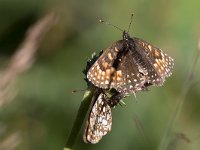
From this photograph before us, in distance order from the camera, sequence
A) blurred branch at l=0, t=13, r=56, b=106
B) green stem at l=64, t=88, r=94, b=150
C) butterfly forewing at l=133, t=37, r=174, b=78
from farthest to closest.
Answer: blurred branch at l=0, t=13, r=56, b=106 → butterfly forewing at l=133, t=37, r=174, b=78 → green stem at l=64, t=88, r=94, b=150

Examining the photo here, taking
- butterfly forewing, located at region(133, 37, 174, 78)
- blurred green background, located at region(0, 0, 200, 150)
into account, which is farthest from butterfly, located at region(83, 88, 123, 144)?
blurred green background, located at region(0, 0, 200, 150)

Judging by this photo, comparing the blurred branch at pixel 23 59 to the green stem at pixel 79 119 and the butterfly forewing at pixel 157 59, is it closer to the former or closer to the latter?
the butterfly forewing at pixel 157 59

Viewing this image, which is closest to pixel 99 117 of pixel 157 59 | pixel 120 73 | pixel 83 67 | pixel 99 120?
pixel 99 120

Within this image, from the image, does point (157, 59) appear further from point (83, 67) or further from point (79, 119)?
point (83, 67)

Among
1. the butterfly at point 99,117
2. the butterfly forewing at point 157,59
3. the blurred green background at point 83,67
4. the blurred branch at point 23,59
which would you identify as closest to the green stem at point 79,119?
the butterfly at point 99,117

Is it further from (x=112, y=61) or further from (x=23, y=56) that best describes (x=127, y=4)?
(x=112, y=61)

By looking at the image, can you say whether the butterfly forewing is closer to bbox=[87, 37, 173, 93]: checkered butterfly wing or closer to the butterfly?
bbox=[87, 37, 173, 93]: checkered butterfly wing

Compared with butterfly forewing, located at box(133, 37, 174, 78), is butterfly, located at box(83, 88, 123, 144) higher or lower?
higher

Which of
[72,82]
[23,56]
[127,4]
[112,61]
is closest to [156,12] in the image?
[127,4]
